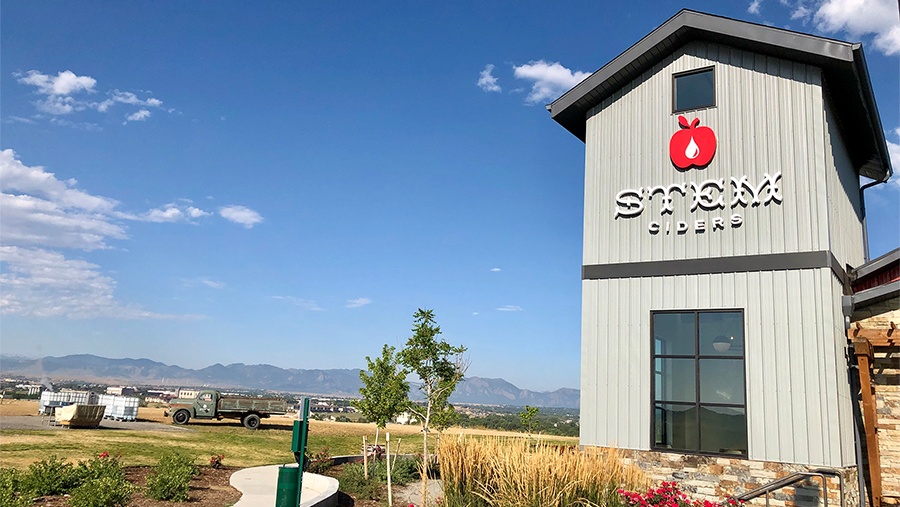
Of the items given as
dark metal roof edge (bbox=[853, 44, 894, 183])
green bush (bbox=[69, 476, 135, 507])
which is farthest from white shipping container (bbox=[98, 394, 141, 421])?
dark metal roof edge (bbox=[853, 44, 894, 183])

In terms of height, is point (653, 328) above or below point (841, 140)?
below

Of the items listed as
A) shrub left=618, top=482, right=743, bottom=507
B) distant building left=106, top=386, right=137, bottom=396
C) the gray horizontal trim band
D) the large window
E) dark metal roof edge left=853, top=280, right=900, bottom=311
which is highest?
the gray horizontal trim band

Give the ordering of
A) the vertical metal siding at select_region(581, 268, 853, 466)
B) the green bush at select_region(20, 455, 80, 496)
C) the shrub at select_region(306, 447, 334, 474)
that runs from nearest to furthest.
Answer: the green bush at select_region(20, 455, 80, 496) → the vertical metal siding at select_region(581, 268, 853, 466) → the shrub at select_region(306, 447, 334, 474)

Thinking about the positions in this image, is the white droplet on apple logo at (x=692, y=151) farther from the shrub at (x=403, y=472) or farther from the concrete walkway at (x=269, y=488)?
the concrete walkway at (x=269, y=488)

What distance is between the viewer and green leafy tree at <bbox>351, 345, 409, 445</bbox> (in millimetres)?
13414

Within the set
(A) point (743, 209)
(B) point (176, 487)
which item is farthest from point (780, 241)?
(B) point (176, 487)

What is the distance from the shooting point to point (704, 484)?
34.8 feet

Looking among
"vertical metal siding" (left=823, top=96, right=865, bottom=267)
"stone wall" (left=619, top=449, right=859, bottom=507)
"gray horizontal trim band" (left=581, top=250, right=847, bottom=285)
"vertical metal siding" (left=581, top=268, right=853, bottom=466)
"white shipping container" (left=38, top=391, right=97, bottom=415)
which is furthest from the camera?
"white shipping container" (left=38, top=391, right=97, bottom=415)

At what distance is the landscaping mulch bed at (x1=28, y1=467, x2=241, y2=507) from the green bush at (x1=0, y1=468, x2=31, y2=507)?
41 cm

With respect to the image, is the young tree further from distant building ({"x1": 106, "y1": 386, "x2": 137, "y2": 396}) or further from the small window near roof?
distant building ({"x1": 106, "y1": 386, "x2": 137, "y2": 396})

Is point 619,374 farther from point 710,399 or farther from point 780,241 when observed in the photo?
point 780,241

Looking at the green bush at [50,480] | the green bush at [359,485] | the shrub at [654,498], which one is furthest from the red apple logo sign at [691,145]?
the green bush at [50,480]

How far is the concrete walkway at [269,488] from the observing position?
10170mm

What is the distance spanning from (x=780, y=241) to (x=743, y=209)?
32.9 inches
